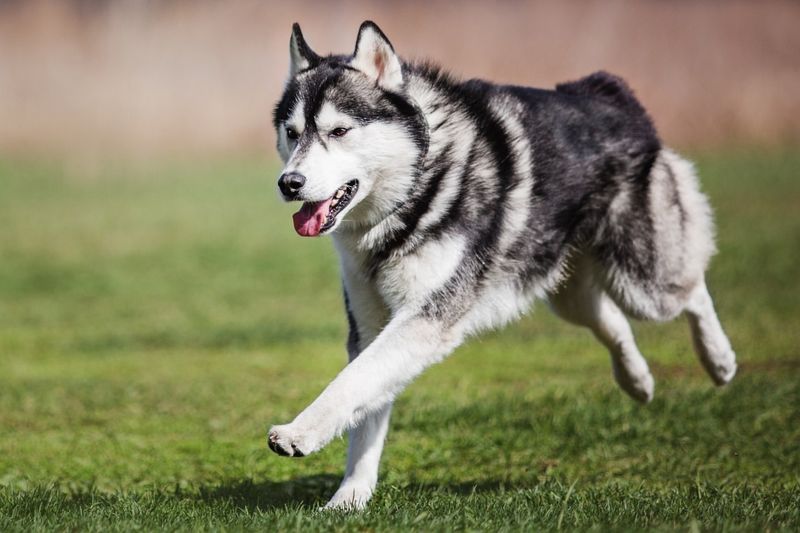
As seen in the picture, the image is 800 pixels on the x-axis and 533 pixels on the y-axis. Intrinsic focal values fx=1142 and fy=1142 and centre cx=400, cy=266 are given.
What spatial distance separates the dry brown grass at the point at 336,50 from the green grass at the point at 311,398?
7029 millimetres

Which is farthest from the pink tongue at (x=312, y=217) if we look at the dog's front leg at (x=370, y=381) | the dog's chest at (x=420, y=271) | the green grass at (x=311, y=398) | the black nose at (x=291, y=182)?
the green grass at (x=311, y=398)

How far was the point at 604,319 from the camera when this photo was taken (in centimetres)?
623

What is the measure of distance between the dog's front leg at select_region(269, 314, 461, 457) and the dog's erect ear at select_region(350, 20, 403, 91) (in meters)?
1.04

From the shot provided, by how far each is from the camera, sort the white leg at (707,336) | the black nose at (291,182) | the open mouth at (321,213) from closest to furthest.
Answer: the black nose at (291,182) < the open mouth at (321,213) < the white leg at (707,336)

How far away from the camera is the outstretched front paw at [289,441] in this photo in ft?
14.1

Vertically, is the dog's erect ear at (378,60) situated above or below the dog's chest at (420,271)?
above

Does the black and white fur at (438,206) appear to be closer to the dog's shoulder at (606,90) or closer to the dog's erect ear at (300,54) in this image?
the dog's erect ear at (300,54)

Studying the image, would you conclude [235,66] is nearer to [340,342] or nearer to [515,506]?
[340,342]

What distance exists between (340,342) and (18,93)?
16.7 m

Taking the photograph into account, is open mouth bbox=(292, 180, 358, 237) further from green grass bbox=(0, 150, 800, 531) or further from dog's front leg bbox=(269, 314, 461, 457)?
green grass bbox=(0, 150, 800, 531)

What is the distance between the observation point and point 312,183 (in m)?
4.59

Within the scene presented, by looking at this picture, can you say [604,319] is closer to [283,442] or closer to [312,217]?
[312,217]

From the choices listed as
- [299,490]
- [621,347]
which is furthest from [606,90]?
[299,490]

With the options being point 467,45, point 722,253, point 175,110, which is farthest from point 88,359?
point 467,45
